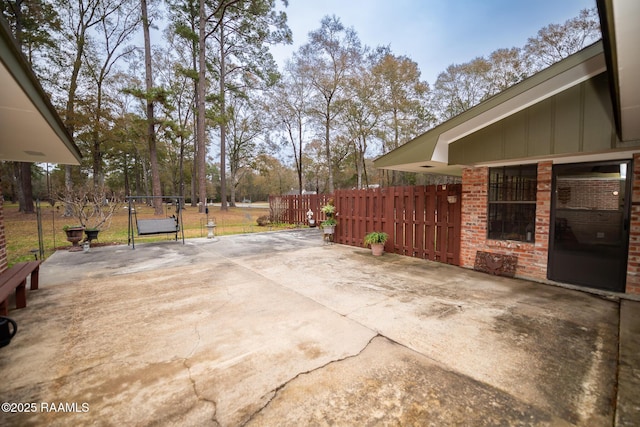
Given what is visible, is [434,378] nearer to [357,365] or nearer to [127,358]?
[357,365]

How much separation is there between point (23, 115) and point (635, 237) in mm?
7867

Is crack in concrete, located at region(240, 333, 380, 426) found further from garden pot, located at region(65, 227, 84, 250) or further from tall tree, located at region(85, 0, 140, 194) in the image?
tall tree, located at region(85, 0, 140, 194)

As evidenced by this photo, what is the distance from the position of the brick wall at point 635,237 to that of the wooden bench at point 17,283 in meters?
7.71

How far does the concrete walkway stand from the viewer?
5.92 ft

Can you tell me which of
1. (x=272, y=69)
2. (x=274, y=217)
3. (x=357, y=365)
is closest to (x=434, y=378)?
(x=357, y=365)

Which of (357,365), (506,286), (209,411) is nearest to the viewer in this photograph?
(209,411)

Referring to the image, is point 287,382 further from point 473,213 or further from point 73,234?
point 73,234

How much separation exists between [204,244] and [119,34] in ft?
58.5

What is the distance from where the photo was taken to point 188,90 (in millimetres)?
23516

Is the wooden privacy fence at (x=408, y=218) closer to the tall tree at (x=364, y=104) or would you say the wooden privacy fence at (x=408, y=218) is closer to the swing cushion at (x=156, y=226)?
the swing cushion at (x=156, y=226)

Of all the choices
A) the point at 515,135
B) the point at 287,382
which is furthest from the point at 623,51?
the point at 287,382

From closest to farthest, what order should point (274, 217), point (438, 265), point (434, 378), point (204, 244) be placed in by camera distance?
point (434, 378), point (438, 265), point (204, 244), point (274, 217)

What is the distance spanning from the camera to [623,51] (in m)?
1.88

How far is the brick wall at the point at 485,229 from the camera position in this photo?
179 inches
